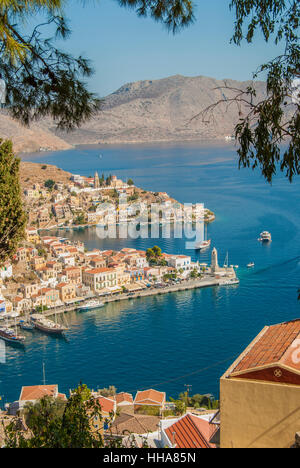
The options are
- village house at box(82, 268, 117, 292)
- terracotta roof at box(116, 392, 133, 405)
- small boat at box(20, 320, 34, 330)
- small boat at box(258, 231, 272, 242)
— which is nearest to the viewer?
terracotta roof at box(116, 392, 133, 405)

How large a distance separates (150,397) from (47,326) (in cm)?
430

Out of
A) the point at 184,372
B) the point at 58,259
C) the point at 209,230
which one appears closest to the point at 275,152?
the point at 184,372

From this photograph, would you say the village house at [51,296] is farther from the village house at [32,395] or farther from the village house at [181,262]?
the village house at [32,395]

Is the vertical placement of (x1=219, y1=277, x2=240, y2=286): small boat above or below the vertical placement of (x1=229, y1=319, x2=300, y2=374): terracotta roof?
below

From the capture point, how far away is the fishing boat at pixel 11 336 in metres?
9.59

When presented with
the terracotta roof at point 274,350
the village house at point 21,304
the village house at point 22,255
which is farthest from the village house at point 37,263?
the terracotta roof at point 274,350

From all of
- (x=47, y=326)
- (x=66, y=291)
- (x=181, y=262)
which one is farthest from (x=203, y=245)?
(x=47, y=326)

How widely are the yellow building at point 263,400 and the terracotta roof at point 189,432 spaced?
61.8 inches

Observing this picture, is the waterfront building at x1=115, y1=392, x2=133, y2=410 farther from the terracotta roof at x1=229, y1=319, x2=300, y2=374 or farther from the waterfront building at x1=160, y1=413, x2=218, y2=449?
the terracotta roof at x1=229, y1=319, x2=300, y2=374

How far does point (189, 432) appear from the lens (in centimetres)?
354

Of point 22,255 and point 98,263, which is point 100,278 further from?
point 22,255

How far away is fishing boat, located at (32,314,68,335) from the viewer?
993cm

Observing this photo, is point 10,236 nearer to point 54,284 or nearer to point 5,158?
point 5,158

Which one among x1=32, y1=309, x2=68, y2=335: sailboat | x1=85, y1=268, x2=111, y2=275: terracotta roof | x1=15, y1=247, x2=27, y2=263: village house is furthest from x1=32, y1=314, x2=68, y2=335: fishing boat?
x1=15, y1=247, x2=27, y2=263: village house
